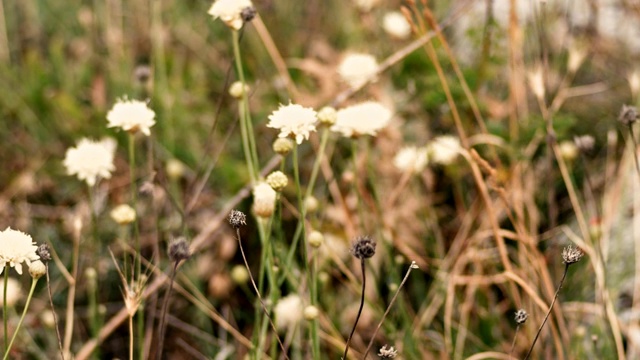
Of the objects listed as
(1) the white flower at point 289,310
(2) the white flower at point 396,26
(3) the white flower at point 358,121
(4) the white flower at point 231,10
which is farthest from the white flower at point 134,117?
(2) the white flower at point 396,26

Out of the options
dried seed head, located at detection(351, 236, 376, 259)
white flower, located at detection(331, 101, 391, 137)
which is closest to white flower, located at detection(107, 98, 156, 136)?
white flower, located at detection(331, 101, 391, 137)

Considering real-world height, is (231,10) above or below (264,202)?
above

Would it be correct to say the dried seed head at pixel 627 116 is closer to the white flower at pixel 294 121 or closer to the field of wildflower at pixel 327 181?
the field of wildflower at pixel 327 181

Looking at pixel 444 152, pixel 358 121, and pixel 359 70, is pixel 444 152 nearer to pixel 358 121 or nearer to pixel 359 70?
pixel 359 70

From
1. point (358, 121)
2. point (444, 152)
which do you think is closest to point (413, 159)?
point (444, 152)

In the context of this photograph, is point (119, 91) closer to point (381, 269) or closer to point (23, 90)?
point (23, 90)

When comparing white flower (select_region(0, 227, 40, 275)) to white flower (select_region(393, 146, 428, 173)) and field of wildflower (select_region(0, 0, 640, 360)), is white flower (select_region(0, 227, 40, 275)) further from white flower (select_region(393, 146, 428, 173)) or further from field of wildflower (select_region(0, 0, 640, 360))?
white flower (select_region(393, 146, 428, 173))

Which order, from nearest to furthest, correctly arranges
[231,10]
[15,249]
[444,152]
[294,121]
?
[15,249]
[294,121]
[231,10]
[444,152]
